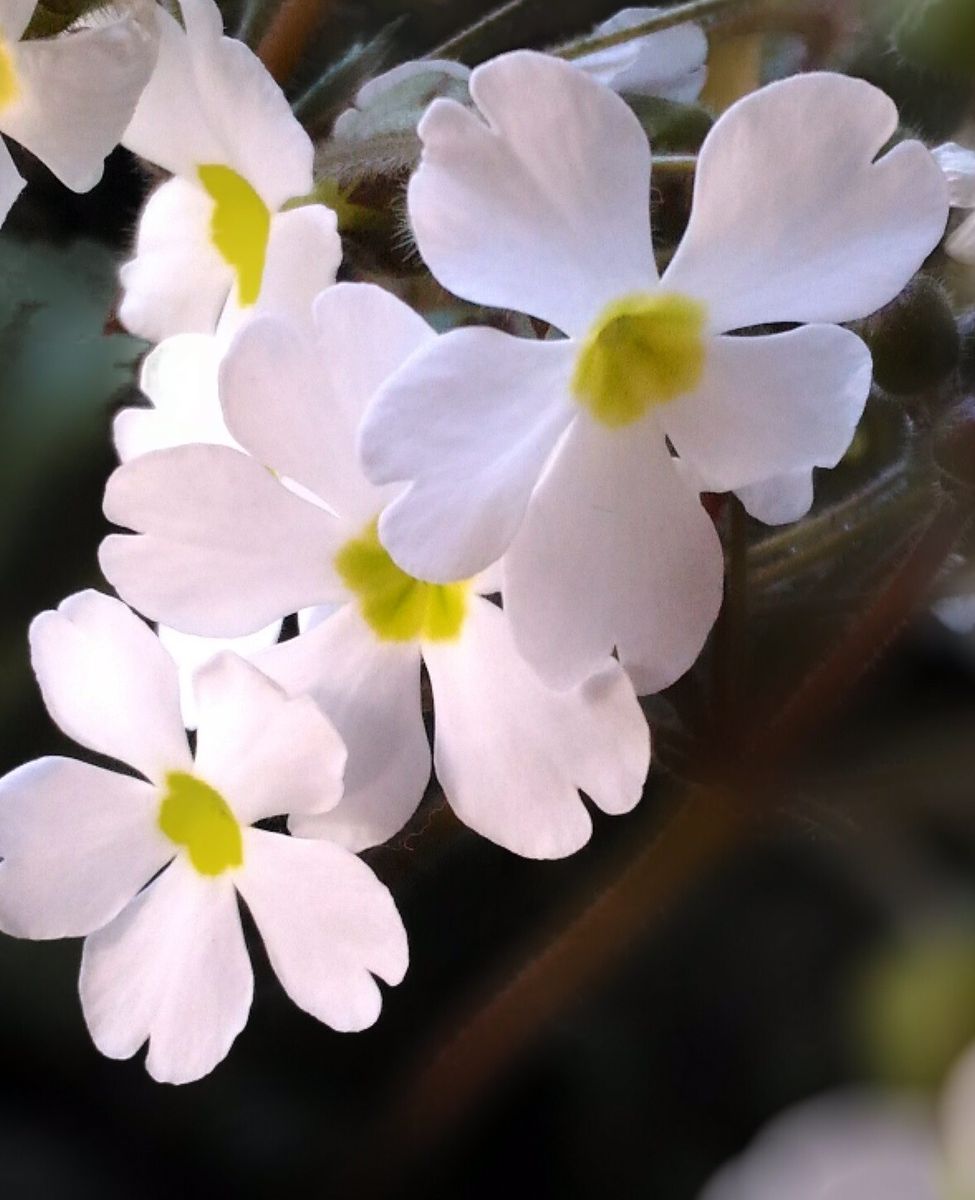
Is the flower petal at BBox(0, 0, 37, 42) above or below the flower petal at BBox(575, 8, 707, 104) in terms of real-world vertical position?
above

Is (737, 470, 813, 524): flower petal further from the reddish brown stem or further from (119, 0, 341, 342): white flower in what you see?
the reddish brown stem

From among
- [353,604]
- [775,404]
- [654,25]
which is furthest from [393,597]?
[654,25]

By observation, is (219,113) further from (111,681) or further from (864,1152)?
(864,1152)

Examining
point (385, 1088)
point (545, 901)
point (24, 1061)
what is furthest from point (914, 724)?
point (24, 1061)

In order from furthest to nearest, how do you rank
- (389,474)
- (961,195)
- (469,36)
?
(469,36) < (961,195) < (389,474)

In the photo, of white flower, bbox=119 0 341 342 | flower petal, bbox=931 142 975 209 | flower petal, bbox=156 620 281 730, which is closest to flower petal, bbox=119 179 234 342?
white flower, bbox=119 0 341 342

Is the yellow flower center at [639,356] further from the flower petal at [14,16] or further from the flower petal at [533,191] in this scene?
the flower petal at [14,16]
